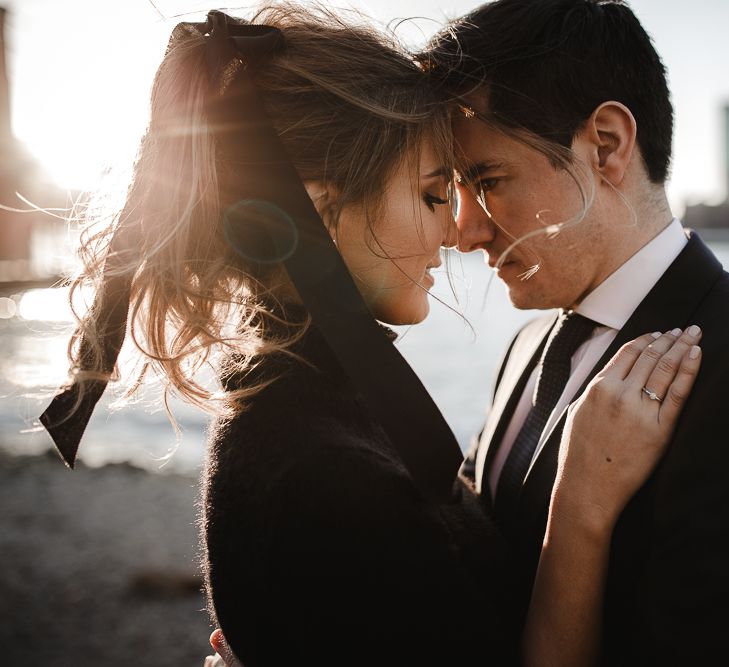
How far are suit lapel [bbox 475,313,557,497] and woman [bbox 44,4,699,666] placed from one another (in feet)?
1.39

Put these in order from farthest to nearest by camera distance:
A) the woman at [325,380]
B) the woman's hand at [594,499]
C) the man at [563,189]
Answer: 1. the man at [563,189]
2. the woman's hand at [594,499]
3. the woman at [325,380]

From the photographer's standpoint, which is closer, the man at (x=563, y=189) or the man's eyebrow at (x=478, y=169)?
the man at (x=563, y=189)

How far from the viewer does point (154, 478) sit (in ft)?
25.2

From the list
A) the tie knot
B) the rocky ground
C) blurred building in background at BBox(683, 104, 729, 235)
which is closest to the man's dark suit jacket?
the tie knot

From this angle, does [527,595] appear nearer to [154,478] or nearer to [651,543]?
[651,543]

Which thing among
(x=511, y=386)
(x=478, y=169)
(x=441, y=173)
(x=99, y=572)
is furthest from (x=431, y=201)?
(x=99, y=572)

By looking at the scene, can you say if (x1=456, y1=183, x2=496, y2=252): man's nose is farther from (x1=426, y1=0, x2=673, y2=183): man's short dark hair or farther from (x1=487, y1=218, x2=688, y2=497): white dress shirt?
(x1=487, y1=218, x2=688, y2=497): white dress shirt

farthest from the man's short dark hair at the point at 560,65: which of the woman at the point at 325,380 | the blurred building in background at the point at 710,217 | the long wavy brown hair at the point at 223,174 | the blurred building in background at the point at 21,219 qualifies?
the blurred building in background at the point at 710,217

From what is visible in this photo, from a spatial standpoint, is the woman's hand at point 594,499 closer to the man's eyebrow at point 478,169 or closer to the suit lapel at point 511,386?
the suit lapel at point 511,386

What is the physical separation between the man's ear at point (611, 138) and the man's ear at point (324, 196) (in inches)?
42.1

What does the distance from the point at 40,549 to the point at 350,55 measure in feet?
18.1

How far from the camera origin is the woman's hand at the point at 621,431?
157cm

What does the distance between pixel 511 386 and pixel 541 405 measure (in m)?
0.42

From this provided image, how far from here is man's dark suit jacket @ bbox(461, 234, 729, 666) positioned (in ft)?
4.58
